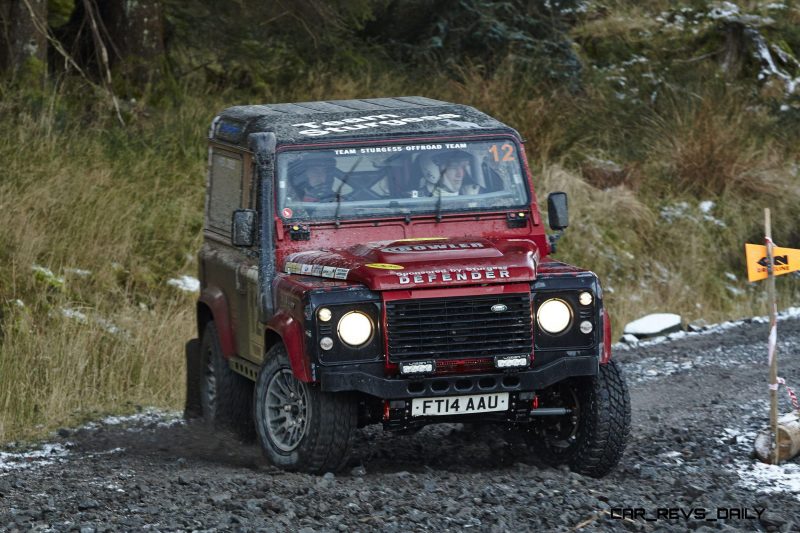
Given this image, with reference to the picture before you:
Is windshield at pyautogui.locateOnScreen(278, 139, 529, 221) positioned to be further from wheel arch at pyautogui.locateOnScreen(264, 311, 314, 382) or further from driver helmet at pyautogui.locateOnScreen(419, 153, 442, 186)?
wheel arch at pyautogui.locateOnScreen(264, 311, 314, 382)

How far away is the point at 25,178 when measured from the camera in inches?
516

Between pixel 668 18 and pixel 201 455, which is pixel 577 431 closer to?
pixel 201 455

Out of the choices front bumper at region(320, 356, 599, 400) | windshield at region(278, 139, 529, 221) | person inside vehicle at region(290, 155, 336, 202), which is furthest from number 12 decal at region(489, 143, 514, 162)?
front bumper at region(320, 356, 599, 400)

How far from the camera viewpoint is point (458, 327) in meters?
6.57

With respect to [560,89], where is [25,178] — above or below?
below

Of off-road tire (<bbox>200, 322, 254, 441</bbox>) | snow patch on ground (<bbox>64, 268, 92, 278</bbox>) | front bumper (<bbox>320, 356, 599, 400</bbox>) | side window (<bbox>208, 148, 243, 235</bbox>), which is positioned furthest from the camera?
snow patch on ground (<bbox>64, 268, 92, 278</bbox>)

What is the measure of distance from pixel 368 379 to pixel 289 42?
12.3 metres

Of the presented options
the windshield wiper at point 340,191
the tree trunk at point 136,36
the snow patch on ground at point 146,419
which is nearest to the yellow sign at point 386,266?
the windshield wiper at point 340,191

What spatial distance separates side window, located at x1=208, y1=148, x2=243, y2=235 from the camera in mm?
8103

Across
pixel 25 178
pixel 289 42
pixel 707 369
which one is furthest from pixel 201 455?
pixel 289 42

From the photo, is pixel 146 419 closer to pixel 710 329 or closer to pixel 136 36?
pixel 710 329

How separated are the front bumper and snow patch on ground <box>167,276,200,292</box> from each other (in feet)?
20.9

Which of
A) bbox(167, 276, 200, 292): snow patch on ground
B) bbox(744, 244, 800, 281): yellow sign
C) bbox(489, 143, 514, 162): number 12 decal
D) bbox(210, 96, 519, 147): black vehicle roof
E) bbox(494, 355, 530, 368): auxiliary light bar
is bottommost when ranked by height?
bbox(494, 355, 530, 368): auxiliary light bar

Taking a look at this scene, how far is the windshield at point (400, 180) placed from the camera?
295 inches
